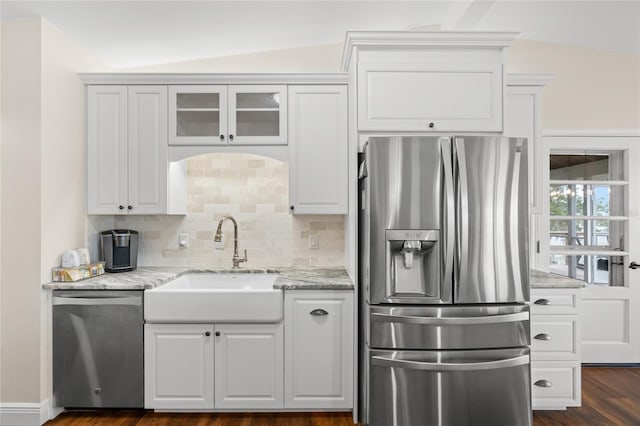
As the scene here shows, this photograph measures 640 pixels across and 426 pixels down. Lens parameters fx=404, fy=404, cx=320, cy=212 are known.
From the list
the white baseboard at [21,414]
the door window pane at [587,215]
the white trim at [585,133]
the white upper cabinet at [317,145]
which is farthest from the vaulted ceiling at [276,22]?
the white baseboard at [21,414]

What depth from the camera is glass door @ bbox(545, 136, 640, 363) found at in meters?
3.55

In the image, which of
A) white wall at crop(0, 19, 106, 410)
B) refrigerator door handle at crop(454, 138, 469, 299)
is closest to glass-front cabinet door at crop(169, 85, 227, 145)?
white wall at crop(0, 19, 106, 410)

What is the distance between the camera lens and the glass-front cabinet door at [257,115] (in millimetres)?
2893

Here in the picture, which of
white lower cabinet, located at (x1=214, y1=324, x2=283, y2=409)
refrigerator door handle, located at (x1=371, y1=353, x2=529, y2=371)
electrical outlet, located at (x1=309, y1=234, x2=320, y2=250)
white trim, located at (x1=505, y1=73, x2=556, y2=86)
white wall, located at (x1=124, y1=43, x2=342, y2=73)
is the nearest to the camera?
refrigerator door handle, located at (x1=371, y1=353, x2=529, y2=371)

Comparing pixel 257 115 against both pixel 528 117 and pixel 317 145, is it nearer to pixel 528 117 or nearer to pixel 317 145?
pixel 317 145

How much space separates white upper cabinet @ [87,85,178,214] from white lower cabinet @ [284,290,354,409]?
127 cm

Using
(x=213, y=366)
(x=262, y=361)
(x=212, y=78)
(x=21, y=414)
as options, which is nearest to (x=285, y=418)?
(x=262, y=361)

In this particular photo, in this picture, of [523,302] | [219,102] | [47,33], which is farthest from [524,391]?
[47,33]

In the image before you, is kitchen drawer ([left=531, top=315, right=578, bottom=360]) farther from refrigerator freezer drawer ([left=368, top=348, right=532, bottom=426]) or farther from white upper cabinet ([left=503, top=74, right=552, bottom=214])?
white upper cabinet ([left=503, top=74, right=552, bottom=214])

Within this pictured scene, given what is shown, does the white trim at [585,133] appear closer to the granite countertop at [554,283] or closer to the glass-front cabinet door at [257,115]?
the granite countertop at [554,283]

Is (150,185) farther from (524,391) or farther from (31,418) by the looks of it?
(524,391)

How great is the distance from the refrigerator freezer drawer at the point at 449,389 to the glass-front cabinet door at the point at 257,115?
1650 millimetres

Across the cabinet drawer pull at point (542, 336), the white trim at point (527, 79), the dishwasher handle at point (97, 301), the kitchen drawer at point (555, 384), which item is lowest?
the kitchen drawer at point (555, 384)

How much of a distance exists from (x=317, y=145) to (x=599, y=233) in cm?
269
